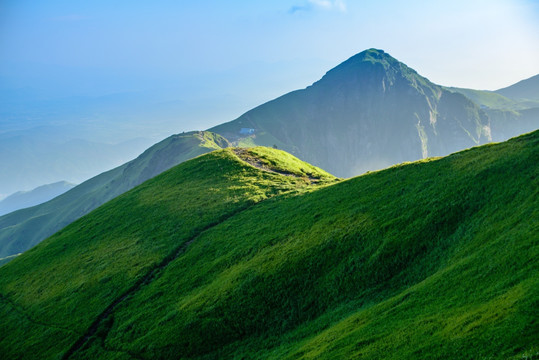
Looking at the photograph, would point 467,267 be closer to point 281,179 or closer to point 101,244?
point 281,179

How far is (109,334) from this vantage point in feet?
128

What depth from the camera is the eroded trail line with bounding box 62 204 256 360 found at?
128 feet

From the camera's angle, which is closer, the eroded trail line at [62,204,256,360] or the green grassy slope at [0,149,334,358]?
the eroded trail line at [62,204,256,360]

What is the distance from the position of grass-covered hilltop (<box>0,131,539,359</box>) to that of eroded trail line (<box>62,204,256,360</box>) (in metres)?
0.19

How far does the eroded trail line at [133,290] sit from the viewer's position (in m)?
39.1

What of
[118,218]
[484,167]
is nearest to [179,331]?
[484,167]

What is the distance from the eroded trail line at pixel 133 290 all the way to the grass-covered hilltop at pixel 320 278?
0.19 metres


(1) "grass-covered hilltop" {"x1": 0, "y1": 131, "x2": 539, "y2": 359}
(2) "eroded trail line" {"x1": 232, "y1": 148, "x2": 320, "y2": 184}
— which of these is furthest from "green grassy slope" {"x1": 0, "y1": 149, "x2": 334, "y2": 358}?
(2) "eroded trail line" {"x1": 232, "y1": 148, "x2": 320, "y2": 184}

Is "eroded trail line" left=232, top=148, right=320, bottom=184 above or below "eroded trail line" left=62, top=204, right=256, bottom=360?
above

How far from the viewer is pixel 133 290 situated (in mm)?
45656

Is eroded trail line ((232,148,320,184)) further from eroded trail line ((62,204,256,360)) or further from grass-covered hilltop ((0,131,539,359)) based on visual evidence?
eroded trail line ((62,204,256,360))

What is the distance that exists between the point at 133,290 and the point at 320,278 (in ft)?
78.8

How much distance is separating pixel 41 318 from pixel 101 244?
16642mm

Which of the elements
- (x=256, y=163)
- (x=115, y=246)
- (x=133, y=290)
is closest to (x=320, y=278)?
(x=133, y=290)
